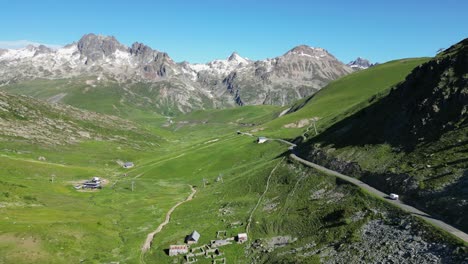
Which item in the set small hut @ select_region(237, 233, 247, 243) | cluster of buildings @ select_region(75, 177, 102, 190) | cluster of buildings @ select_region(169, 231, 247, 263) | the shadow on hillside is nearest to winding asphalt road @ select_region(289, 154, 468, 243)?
the shadow on hillside

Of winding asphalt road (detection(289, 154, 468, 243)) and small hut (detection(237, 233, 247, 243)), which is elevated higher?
winding asphalt road (detection(289, 154, 468, 243))

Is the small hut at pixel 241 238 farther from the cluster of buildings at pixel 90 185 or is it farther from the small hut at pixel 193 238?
the cluster of buildings at pixel 90 185

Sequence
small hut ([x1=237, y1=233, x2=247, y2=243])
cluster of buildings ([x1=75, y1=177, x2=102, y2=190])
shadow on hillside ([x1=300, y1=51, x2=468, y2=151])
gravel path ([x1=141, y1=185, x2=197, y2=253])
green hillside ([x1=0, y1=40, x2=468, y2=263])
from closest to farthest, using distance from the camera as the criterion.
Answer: green hillside ([x1=0, y1=40, x2=468, y2=263]) < small hut ([x1=237, y1=233, x2=247, y2=243]) < gravel path ([x1=141, y1=185, x2=197, y2=253]) < shadow on hillside ([x1=300, y1=51, x2=468, y2=151]) < cluster of buildings ([x1=75, y1=177, x2=102, y2=190])

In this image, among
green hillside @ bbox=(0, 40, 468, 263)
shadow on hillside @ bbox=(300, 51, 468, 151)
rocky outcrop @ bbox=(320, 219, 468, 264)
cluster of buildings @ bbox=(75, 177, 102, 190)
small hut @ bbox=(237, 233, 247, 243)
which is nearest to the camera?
rocky outcrop @ bbox=(320, 219, 468, 264)

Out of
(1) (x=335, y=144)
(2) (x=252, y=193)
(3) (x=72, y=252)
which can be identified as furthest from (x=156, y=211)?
(1) (x=335, y=144)

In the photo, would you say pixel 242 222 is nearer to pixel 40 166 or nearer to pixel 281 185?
pixel 281 185

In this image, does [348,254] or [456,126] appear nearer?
[348,254]

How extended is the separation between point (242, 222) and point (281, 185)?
2347 centimetres

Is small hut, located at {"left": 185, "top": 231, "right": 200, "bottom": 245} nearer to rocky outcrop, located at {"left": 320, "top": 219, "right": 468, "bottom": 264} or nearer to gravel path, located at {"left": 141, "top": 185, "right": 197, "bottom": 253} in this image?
gravel path, located at {"left": 141, "top": 185, "right": 197, "bottom": 253}

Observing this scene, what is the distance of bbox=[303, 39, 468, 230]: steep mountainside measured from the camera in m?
71.6

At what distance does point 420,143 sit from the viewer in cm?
9250

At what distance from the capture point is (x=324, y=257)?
67188 millimetres

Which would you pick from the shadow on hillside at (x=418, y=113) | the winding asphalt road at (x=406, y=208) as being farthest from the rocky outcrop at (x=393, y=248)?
the shadow on hillside at (x=418, y=113)

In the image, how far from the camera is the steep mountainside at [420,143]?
7156 cm
